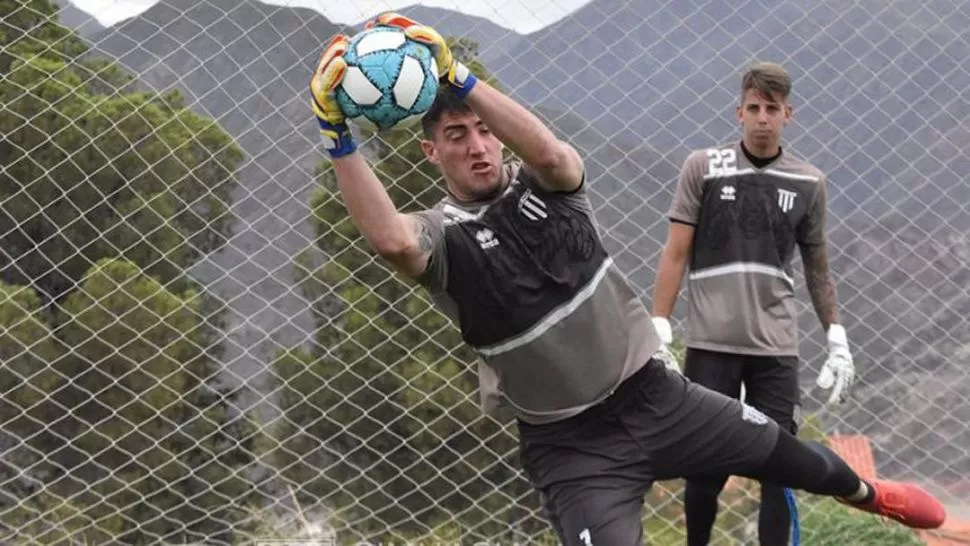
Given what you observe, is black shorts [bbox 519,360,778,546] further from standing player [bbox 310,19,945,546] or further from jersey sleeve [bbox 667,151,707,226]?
jersey sleeve [bbox 667,151,707,226]

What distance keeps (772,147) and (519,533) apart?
2.19 metres

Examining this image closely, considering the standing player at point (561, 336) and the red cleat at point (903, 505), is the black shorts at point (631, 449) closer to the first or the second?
the standing player at point (561, 336)

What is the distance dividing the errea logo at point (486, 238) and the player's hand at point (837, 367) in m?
1.66

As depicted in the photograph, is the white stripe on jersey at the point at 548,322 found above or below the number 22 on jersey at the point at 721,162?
above

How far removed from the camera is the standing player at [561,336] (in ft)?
8.82

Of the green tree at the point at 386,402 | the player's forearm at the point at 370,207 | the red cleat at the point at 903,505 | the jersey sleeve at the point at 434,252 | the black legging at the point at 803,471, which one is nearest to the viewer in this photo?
the player's forearm at the point at 370,207

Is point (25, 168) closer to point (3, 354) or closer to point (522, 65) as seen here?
point (3, 354)

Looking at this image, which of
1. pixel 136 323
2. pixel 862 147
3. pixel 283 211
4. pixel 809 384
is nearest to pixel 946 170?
pixel 862 147

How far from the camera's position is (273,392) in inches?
207

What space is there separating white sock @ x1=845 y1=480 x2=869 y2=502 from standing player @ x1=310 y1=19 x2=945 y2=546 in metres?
0.52

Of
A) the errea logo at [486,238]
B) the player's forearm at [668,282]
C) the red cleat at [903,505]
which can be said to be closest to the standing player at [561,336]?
the errea logo at [486,238]

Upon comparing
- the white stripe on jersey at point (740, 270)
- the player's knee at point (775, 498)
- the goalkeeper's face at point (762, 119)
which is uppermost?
the goalkeeper's face at point (762, 119)

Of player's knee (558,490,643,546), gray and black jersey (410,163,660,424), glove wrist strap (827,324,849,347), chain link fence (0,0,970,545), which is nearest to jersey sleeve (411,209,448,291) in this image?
gray and black jersey (410,163,660,424)

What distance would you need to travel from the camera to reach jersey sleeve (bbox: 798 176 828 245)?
3855 mm
